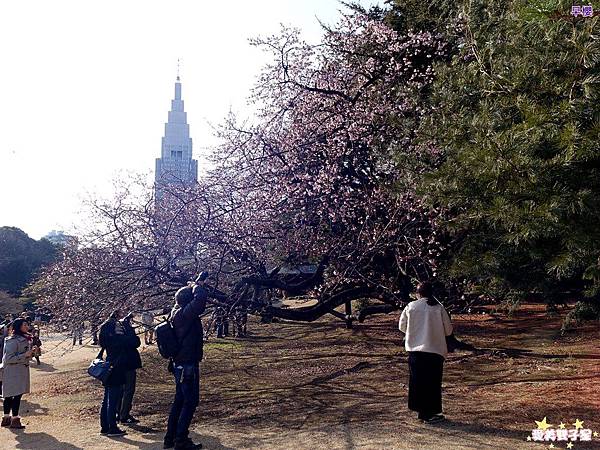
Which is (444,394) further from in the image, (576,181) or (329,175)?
(329,175)

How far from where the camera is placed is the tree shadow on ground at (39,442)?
6.34 meters

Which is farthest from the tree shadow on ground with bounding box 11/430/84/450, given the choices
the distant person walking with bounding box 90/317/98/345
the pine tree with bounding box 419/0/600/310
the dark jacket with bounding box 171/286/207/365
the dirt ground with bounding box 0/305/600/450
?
the pine tree with bounding box 419/0/600/310

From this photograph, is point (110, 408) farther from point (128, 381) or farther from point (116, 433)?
point (128, 381)

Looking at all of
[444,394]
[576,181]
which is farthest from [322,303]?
[576,181]

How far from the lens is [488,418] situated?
19.8 feet

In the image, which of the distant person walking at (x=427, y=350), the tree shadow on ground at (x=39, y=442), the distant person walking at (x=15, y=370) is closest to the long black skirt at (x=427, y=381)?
the distant person walking at (x=427, y=350)

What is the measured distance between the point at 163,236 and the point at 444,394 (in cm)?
546

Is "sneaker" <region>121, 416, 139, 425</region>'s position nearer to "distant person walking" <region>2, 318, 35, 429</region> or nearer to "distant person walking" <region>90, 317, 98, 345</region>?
"distant person walking" <region>2, 318, 35, 429</region>

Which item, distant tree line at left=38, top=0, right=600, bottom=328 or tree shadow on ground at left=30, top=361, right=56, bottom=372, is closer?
distant tree line at left=38, top=0, right=600, bottom=328

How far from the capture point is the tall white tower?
12.3 m

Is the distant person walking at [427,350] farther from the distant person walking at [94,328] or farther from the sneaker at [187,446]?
the distant person walking at [94,328]

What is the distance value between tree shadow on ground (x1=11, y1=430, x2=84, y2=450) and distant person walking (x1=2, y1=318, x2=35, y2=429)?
401mm

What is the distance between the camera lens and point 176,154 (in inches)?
605

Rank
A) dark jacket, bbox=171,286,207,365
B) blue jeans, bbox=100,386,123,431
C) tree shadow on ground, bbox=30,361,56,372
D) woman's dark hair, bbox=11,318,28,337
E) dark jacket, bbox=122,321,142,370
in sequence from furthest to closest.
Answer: tree shadow on ground, bbox=30,361,56,372
woman's dark hair, bbox=11,318,28,337
dark jacket, bbox=122,321,142,370
blue jeans, bbox=100,386,123,431
dark jacket, bbox=171,286,207,365
